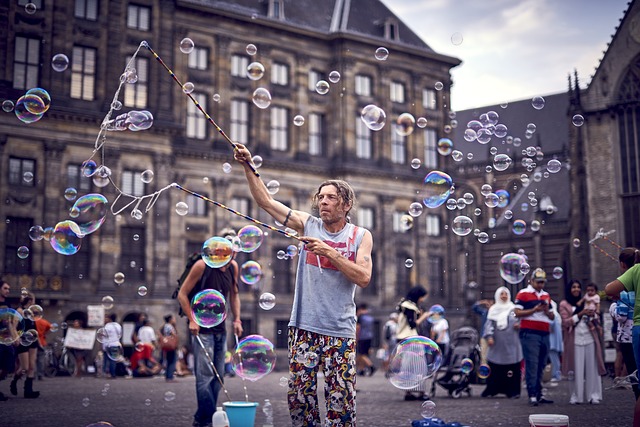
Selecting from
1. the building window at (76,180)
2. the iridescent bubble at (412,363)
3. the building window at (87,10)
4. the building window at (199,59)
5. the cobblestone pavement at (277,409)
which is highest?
the building window at (87,10)

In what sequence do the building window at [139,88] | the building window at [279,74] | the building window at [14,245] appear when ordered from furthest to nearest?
the building window at [279,74]
the building window at [139,88]
the building window at [14,245]

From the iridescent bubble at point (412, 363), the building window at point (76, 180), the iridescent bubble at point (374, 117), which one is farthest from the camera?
the building window at point (76, 180)

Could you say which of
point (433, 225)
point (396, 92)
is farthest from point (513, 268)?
point (433, 225)

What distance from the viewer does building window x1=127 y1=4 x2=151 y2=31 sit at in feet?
112

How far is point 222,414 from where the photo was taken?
6.54 metres

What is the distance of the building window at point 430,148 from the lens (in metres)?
45.0

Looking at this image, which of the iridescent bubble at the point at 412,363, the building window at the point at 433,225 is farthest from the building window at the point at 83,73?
the iridescent bubble at the point at 412,363

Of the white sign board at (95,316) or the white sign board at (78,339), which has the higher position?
the white sign board at (95,316)

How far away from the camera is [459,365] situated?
1391 cm

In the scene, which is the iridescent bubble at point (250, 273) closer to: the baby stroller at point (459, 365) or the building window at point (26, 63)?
the baby stroller at point (459, 365)

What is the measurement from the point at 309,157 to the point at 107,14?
1288 centimetres

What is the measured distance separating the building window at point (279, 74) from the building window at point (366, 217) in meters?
8.07

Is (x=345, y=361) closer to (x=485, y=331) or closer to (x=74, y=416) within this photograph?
(x=74, y=416)

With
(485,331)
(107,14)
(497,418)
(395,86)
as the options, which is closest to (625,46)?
(395,86)
